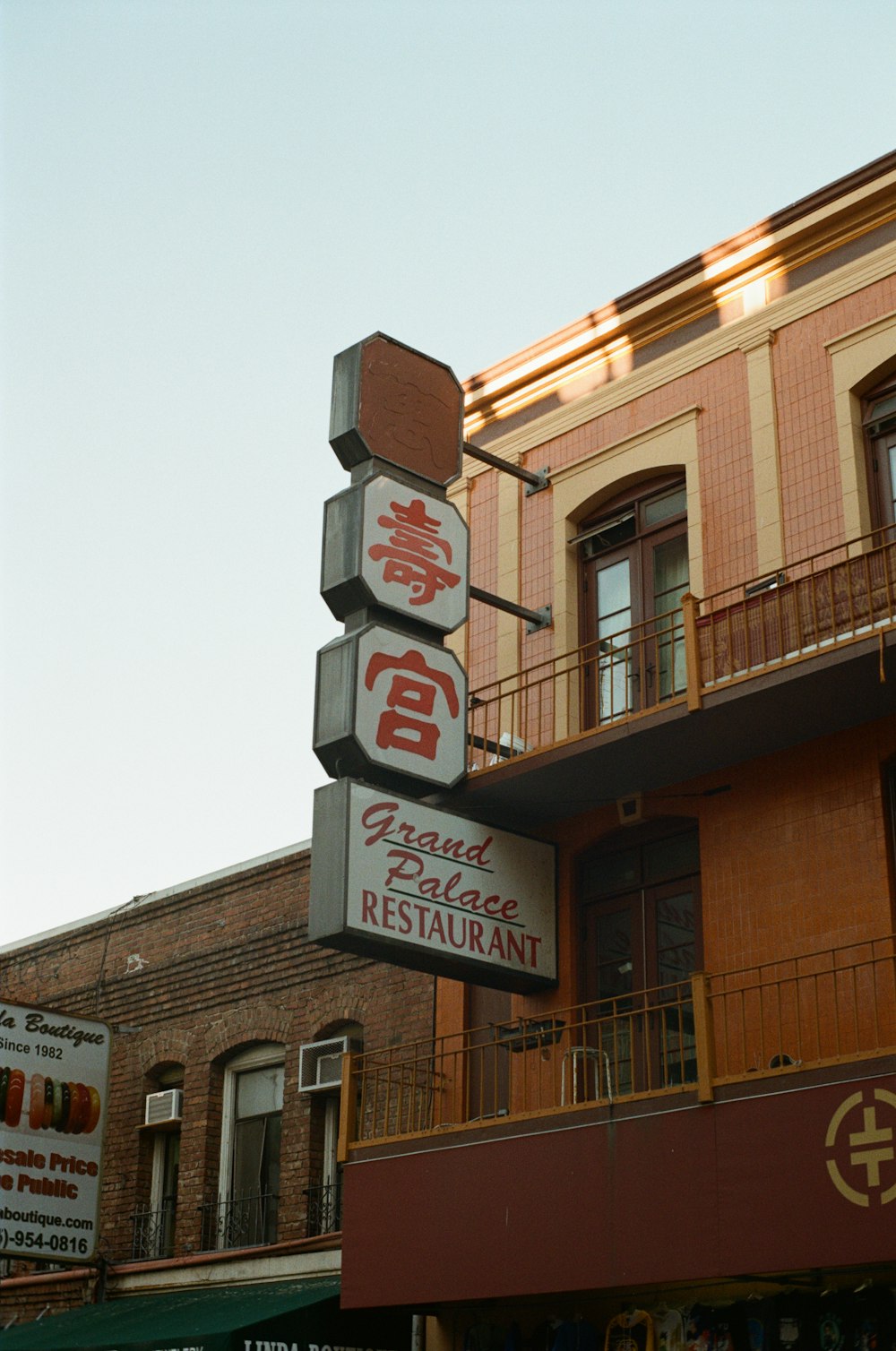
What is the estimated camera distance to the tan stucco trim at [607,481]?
1709 cm

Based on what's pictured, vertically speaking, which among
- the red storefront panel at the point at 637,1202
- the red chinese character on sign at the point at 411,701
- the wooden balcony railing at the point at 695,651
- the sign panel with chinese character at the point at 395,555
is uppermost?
the sign panel with chinese character at the point at 395,555

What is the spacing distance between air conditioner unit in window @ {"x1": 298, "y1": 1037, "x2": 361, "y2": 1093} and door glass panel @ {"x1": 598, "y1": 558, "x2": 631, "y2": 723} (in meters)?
4.53

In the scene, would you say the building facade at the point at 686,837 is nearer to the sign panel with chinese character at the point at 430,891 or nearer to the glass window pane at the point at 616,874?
the glass window pane at the point at 616,874

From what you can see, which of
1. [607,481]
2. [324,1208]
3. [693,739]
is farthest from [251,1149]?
[607,481]

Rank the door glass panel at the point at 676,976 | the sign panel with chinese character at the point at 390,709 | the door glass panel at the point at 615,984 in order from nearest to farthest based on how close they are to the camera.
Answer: the door glass panel at the point at 676,976 → the sign panel with chinese character at the point at 390,709 → the door glass panel at the point at 615,984

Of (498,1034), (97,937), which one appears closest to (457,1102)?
(498,1034)

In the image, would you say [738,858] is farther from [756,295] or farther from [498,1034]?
[756,295]

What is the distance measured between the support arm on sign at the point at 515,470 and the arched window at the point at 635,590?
0.71m

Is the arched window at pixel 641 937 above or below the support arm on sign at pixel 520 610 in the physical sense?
below

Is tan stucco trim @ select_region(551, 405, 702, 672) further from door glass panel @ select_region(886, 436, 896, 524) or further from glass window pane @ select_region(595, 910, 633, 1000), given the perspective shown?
glass window pane @ select_region(595, 910, 633, 1000)

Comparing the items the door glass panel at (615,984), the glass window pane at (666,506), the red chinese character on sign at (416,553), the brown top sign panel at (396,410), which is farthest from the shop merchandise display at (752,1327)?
the brown top sign panel at (396,410)

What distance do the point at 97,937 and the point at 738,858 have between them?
32.8 feet

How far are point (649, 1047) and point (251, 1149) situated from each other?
22.2 feet

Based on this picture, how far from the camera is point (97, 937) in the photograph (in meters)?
22.0
